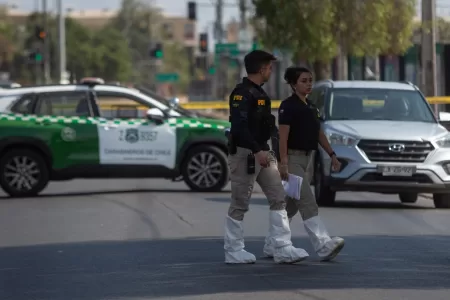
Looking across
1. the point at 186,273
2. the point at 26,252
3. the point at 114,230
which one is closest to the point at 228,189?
the point at 114,230

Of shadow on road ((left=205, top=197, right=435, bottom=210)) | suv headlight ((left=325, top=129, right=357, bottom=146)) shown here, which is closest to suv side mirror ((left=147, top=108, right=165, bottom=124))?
shadow on road ((left=205, top=197, right=435, bottom=210))

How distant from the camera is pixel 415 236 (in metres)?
13.8

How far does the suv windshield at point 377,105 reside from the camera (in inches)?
710

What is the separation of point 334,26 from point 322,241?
2203 cm

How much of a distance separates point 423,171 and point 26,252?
629cm

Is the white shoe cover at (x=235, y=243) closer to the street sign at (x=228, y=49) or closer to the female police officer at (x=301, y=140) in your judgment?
the female police officer at (x=301, y=140)

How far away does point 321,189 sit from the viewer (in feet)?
57.4

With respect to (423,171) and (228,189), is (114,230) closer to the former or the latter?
(423,171)

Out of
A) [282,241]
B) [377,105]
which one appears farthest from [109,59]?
[282,241]

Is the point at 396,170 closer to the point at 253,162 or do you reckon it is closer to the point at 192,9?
the point at 253,162

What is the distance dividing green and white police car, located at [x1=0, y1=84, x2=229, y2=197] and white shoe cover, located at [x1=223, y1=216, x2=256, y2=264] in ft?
28.7

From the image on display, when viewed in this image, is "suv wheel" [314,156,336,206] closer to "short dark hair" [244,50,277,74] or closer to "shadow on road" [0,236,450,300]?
"shadow on road" [0,236,450,300]

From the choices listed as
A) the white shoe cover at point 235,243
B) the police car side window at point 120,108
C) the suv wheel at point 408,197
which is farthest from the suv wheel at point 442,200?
the white shoe cover at point 235,243

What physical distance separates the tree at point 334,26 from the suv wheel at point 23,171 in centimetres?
1340
